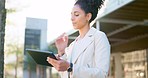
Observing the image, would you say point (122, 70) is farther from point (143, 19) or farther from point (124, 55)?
point (143, 19)

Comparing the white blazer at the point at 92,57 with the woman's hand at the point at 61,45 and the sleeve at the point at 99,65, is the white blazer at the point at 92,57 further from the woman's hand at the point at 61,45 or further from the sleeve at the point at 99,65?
the woman's hand at the point at 61,45

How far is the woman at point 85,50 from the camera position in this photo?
134 cm

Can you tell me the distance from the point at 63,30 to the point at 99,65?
633 centimetres

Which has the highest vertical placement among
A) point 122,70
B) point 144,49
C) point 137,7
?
point 137,7

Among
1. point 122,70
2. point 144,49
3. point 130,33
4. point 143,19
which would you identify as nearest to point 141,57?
point 144,49

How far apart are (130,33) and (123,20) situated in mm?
2535

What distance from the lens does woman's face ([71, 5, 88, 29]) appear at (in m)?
1.52

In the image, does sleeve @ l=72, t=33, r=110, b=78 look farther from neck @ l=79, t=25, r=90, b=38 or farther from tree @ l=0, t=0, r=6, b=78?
tree @ l=0, t=0, r=6, b=78

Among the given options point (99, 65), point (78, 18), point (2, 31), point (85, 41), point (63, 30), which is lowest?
point (99, 65)

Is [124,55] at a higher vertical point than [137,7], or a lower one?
lower

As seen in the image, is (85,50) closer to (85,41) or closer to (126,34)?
(85,41)

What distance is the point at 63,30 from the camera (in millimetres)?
7695

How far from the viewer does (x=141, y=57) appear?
42.4 ft

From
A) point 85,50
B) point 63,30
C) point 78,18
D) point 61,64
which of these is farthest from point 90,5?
point 63,30
